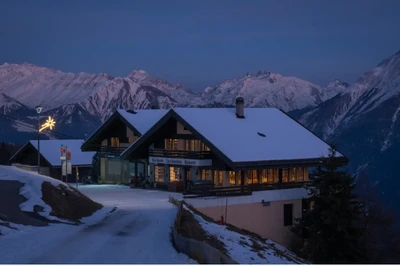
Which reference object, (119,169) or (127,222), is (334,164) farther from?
(119,169)

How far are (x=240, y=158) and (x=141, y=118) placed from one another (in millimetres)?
15432

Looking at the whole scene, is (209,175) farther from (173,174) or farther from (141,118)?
(141,118)

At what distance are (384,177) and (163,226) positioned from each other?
139 meters

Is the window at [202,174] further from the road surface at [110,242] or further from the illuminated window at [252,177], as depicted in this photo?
the road surface at [110,242]

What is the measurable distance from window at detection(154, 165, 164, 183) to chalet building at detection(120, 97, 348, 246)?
77mm

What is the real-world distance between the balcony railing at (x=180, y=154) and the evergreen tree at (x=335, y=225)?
13307mm

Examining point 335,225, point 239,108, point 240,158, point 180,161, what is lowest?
point 335,225

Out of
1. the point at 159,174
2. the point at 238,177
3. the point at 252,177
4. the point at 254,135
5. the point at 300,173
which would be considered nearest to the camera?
the point at 238,177

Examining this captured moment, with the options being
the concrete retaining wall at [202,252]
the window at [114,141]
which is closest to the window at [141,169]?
the window at [114,141]

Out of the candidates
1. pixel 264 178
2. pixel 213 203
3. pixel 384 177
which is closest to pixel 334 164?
pixel 213 203

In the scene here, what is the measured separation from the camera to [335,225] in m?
34.9

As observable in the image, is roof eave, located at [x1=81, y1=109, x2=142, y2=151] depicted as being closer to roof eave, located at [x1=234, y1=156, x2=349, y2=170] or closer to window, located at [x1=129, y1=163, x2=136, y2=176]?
window, located at [x1=129, y1=163, x2=136, y2=176]

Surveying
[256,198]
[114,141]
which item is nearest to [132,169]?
[114,141]

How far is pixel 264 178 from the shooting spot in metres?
49.2
